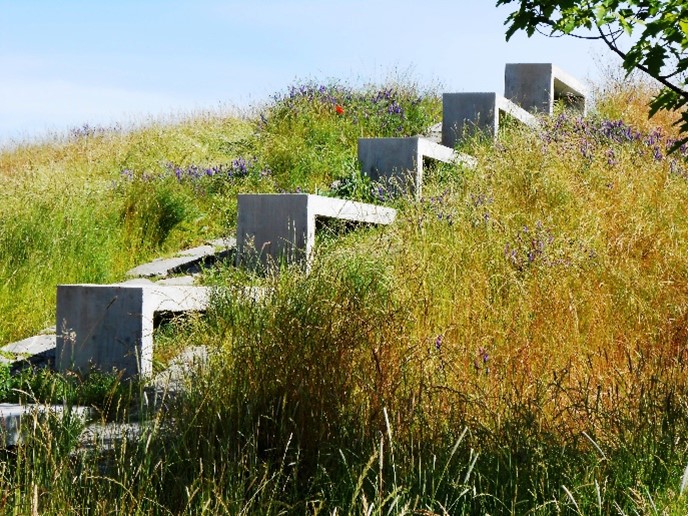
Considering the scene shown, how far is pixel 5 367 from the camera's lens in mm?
5270

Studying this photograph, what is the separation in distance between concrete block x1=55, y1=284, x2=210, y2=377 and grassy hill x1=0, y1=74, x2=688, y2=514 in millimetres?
265

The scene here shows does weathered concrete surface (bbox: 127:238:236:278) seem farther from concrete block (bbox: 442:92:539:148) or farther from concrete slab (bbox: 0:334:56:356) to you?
concrete block (bbox: 442:92:539:148)

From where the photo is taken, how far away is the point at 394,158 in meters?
8.59

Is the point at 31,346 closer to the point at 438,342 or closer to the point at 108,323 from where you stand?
the point at 108,323

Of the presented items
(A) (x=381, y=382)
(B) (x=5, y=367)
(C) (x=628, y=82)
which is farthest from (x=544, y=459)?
(C) (x=628, y=82)

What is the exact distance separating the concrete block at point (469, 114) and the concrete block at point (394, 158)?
60.7 inches

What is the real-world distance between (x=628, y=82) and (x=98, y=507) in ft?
39.9

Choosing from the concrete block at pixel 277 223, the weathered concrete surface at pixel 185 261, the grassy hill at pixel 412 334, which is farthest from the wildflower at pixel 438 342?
the weathered concrete surface at pixel 185 261

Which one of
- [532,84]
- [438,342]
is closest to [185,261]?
[438,342]

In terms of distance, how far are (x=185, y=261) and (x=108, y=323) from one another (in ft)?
7.26

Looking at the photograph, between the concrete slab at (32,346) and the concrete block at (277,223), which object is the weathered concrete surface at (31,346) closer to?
the concrete slab at (32,346)

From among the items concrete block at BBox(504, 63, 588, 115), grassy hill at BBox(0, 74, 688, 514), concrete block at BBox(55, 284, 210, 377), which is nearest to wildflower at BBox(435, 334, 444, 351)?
grassy hill at BBox(0, 74, 688, 514)

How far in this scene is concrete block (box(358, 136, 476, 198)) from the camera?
845cm

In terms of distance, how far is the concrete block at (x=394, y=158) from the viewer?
8.45m
